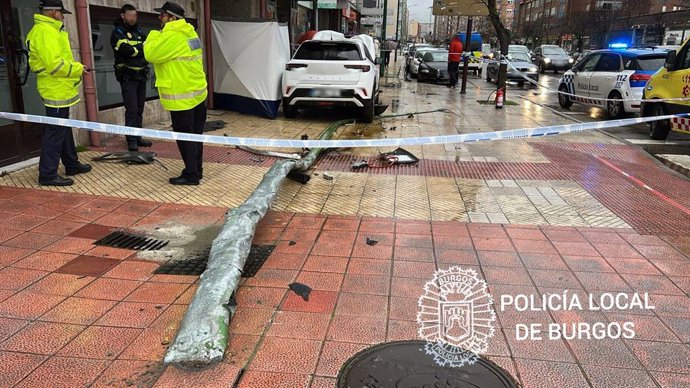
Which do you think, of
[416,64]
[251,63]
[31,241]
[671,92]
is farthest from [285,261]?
[416,64]

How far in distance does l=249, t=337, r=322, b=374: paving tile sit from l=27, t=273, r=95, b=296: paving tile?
146cm

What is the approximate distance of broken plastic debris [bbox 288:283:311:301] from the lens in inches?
146

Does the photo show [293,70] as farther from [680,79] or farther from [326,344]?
[326,344]

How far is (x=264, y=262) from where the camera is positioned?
423 cm

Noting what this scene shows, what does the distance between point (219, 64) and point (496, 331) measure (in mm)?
9429

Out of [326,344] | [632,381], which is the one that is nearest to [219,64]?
[326,344]

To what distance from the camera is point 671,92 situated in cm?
911

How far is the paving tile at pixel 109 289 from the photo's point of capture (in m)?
3.55

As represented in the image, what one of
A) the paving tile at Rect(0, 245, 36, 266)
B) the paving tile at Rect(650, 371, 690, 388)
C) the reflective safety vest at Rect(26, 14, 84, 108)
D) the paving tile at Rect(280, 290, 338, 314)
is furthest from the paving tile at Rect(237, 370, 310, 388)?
the reflective safety vest at Rect(26, 14, 84, 108)

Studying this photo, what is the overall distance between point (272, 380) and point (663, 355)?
222cm

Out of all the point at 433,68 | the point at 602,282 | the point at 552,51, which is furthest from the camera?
the point at 552,51

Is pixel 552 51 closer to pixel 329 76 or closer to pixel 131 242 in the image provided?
pixel 329 76

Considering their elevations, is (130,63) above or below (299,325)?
above

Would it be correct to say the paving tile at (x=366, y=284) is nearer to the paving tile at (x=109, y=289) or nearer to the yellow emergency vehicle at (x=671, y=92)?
the paving tile at (x=109, y=289)
